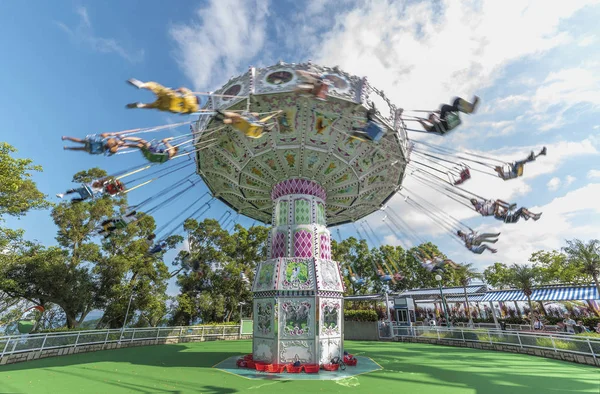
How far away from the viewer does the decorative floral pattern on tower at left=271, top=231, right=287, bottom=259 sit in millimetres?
13246

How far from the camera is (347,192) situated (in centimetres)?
1578

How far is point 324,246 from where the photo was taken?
44.5 feet

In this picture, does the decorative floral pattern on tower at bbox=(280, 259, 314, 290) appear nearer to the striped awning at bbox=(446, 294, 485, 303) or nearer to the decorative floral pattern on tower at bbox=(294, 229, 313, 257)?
the decorative floral pattern on tower at bbox=(294, 229, 313, 257)

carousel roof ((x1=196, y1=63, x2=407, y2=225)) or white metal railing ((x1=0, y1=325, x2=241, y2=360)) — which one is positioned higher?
carousel roof ((x1=196, y1=63, x2=407, y2=225))

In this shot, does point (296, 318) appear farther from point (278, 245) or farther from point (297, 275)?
point (278, 245)

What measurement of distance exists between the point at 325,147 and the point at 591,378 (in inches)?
461

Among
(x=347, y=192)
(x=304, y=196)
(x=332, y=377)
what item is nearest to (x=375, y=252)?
(x=347, y=192)

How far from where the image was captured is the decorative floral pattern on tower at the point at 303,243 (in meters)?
13.0

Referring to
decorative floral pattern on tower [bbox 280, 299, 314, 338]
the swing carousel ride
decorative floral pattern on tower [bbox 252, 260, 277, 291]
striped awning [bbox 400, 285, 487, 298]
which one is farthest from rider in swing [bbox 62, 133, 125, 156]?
striped awning [bbox 400, 285, 487, 298]

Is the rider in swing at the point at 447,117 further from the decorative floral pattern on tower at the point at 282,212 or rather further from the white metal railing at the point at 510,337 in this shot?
the white metal railing at the point at 510,337

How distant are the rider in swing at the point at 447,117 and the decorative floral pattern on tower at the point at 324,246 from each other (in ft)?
20.9

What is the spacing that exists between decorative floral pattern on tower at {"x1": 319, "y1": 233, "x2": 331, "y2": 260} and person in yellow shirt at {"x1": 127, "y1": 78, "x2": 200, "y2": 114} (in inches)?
315

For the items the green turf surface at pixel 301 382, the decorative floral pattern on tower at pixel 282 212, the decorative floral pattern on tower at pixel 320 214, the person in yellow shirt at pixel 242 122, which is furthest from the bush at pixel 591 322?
the person in yellow shirt at pixel 242 122

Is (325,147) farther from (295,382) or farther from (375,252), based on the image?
(375,252)
